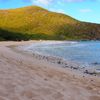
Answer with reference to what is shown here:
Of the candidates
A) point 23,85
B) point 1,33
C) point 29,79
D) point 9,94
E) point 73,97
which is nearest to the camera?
point 9,94

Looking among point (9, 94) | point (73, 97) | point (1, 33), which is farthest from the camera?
point (1, 33)

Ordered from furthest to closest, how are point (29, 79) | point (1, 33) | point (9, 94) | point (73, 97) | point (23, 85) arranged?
point (1, 33)
point (29, 79)
point (23, 85)
point (73, 97)
point (9, 94)

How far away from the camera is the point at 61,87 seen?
11.4m

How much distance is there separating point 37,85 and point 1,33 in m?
152

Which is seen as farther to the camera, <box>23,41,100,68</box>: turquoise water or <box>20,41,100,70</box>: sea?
<box>23,41,100,68</box>: turquoise water

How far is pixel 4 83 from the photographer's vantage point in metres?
10.6

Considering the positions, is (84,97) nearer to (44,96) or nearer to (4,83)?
(44,96)

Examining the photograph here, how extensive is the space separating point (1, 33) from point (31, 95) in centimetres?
15361

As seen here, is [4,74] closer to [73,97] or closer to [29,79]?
[29,79]

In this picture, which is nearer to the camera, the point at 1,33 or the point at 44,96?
the point at 44,96

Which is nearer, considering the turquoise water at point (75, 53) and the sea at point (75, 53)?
the sea at point (75, 53)

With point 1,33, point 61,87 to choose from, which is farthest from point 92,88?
point 1,33

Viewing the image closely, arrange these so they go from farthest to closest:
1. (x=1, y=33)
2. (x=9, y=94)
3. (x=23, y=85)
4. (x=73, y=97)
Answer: (x=1, y=33) → (x=23, y=85) → (x=73, y=97) → (x=9, y=94)

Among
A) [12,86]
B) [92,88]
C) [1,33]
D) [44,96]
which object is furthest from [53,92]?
[1,33]
